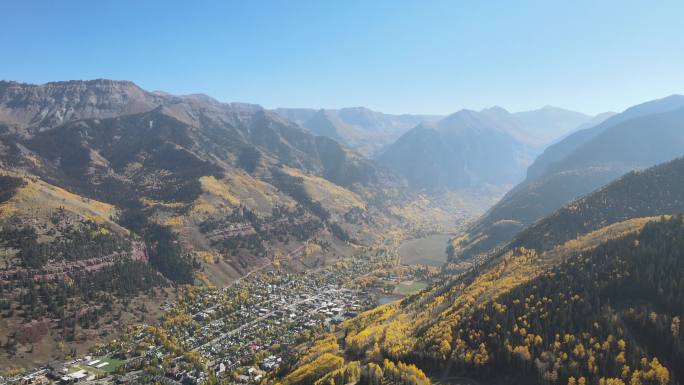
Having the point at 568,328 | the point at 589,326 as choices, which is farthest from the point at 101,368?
the point at 589,326

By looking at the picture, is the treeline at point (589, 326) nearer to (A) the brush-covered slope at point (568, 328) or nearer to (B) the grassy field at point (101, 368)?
(A) the brush-covered slope at point (568, 328)

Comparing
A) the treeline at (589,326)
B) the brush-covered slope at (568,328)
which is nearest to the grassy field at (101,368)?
the brush-covered slope at (568,328)

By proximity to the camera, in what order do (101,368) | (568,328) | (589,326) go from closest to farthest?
1. (589,326)
2. (568,328)
3. (101,368)

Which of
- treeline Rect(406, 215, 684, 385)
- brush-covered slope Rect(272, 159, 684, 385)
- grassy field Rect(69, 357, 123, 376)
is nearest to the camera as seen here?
treeline Rect(406, 215, 684, 385)

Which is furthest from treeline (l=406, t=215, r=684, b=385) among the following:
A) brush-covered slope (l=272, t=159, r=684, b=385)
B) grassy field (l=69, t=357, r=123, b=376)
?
grassy field (l=69, t=357, r=123, b=376)

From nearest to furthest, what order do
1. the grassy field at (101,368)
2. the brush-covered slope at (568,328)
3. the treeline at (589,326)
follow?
1. the treeline at (589,326)
2. the brush-covered slope at (568,328)
3. the grassy field at (101,368)

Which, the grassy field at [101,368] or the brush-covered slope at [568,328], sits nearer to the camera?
the brush-covered slope at [568,328]

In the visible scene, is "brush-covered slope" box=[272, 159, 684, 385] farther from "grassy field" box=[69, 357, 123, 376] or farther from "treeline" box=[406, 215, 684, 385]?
"grassy field" box=[69, 357, 123, 376]

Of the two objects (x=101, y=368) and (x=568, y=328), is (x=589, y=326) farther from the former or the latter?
(x=101, y=368)
